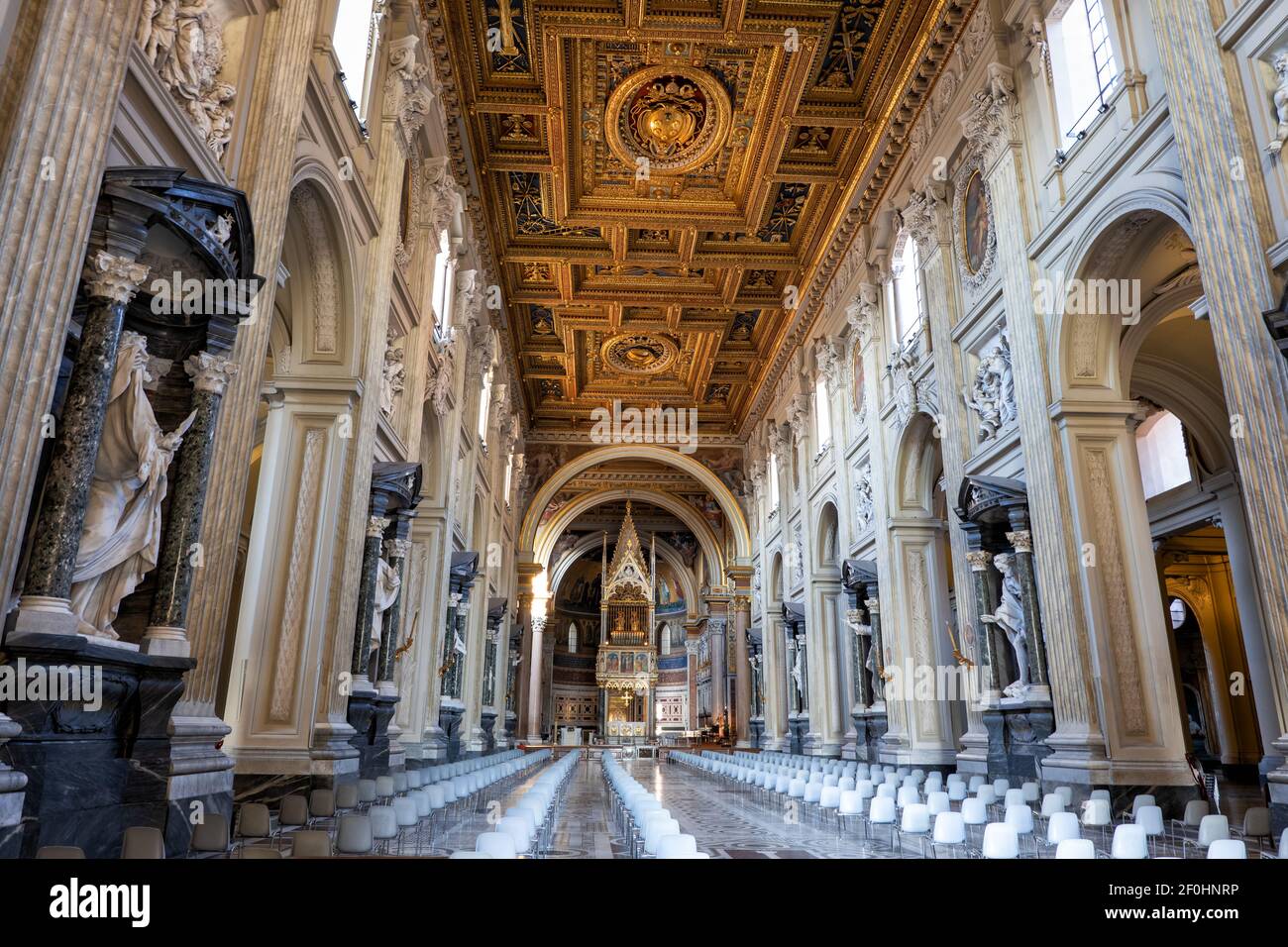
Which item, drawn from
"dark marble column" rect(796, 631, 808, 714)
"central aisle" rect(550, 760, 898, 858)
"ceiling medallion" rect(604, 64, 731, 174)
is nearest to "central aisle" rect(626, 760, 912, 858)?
"central aisle" rect(550, 760, 898, 858)

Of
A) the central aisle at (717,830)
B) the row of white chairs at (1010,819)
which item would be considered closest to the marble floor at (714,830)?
the central aisle at (717,830)

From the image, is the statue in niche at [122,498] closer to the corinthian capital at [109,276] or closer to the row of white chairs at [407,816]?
the corinthian capital at [109,276]

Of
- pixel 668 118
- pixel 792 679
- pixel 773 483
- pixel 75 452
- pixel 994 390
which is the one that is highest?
pixel 668 118

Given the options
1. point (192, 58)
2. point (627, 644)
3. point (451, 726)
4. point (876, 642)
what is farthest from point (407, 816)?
point (627, 644)

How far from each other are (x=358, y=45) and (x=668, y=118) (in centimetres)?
705

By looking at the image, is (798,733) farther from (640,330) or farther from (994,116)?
(994,116)

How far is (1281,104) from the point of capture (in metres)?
6.52

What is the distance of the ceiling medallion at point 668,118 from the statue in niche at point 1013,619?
9.48m

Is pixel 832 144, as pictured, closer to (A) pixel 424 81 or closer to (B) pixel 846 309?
(B) pixel 846 309

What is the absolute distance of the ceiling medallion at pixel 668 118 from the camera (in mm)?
14828

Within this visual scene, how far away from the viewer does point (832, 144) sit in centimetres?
1625

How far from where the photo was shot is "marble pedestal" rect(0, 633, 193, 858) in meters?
4.26

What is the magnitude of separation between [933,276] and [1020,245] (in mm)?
2820
